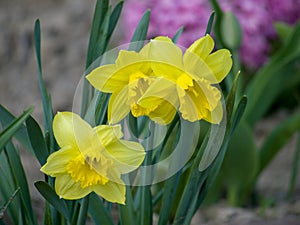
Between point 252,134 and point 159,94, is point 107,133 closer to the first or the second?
point 159,94

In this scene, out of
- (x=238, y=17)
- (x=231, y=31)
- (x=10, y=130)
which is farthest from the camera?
(x=238, y=17)

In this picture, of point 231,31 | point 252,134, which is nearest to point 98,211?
point 231,31

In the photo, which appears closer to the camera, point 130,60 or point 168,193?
point 130,60

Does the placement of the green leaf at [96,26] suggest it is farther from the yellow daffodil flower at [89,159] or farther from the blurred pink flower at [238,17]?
the blurred pink flower at [238,17]

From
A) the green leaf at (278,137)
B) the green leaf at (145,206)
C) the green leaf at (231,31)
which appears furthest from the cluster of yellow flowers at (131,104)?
the green leaf at (278,137)

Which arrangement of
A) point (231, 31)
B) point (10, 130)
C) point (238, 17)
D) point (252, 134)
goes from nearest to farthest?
point (10, 130) → point (231, 31) → point (252, 134) → point (238, 17)

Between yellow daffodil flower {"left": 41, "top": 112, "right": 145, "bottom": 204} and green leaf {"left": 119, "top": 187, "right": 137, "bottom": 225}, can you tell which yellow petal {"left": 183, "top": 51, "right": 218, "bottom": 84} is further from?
green leaf {"left": 119, "top": 187, "right": 137, "bottom": 225}

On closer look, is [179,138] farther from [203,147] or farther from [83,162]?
[83,162]
